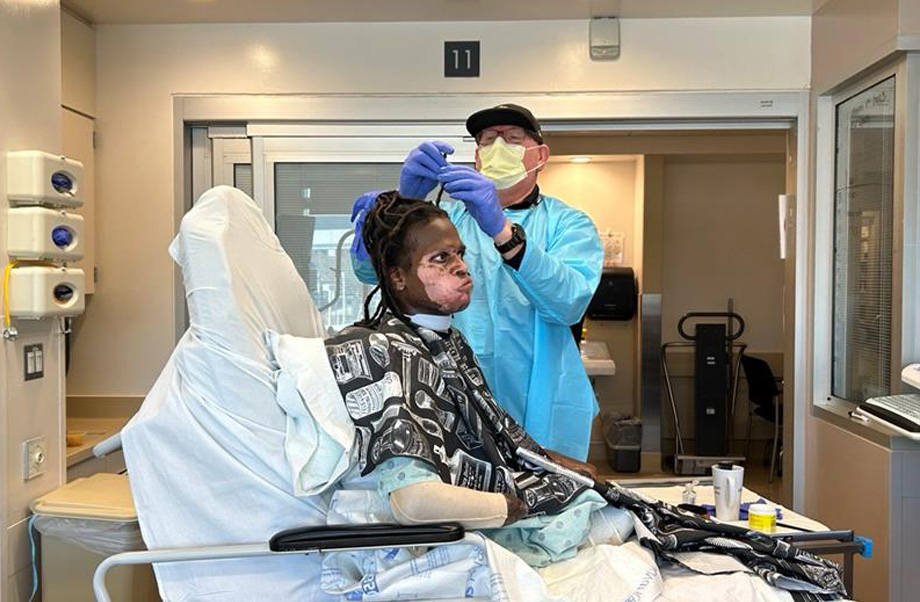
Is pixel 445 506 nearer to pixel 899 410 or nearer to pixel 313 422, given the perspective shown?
pixel 313 422

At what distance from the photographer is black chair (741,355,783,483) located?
499 cm

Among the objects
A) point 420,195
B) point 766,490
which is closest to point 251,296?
point 420,195

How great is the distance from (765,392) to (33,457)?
168 inches

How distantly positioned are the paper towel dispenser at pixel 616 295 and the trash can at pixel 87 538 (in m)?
3.59

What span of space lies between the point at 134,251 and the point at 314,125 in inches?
36.4

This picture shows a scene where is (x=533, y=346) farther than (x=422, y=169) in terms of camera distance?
Yes

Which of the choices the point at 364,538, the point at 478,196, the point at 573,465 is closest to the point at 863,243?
the point at 573,465

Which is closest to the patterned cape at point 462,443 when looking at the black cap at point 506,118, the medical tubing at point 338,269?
the black cap at point 506,118

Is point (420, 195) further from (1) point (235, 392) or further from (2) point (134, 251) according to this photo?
(2) point (134, 251)

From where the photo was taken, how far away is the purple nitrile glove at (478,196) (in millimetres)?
1628

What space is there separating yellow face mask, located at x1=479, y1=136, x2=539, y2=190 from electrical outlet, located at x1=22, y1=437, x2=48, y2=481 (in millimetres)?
1416

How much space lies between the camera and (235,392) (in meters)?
1.45

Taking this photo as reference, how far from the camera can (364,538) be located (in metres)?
1.28

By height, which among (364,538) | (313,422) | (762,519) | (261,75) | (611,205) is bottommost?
(762,519)
